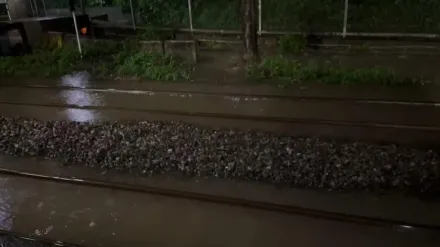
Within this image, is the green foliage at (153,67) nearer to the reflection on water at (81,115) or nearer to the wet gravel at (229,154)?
the reflection on water at (81,115)

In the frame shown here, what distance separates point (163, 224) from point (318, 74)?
5.92 m

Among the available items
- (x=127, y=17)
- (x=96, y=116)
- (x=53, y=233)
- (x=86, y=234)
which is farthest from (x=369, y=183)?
(x=127, y=17)

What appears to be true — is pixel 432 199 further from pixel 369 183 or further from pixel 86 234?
pixel 86 234

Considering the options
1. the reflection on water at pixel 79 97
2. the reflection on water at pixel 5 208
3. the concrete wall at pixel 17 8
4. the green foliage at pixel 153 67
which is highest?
the concrete wall at pixel 17 8

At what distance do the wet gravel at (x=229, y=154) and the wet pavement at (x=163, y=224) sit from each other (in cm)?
72

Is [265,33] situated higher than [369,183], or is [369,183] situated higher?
[265,33]

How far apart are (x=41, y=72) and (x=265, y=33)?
6219 millimetres

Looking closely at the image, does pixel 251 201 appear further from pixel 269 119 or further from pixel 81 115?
pixel 81 115

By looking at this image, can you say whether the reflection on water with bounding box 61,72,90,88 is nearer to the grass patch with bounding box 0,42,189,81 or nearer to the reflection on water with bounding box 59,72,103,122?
the reflection on water with bounding box 59,72,103,122

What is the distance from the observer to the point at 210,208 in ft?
16.6

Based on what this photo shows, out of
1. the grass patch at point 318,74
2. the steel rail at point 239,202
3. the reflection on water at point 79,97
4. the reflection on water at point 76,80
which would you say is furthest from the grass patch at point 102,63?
the steel rail at point 239,202

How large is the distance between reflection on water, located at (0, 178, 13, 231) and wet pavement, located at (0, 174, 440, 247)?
0.01 meters

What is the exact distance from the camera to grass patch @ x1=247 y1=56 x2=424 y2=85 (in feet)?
29.8

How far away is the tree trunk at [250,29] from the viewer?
32.2ft
